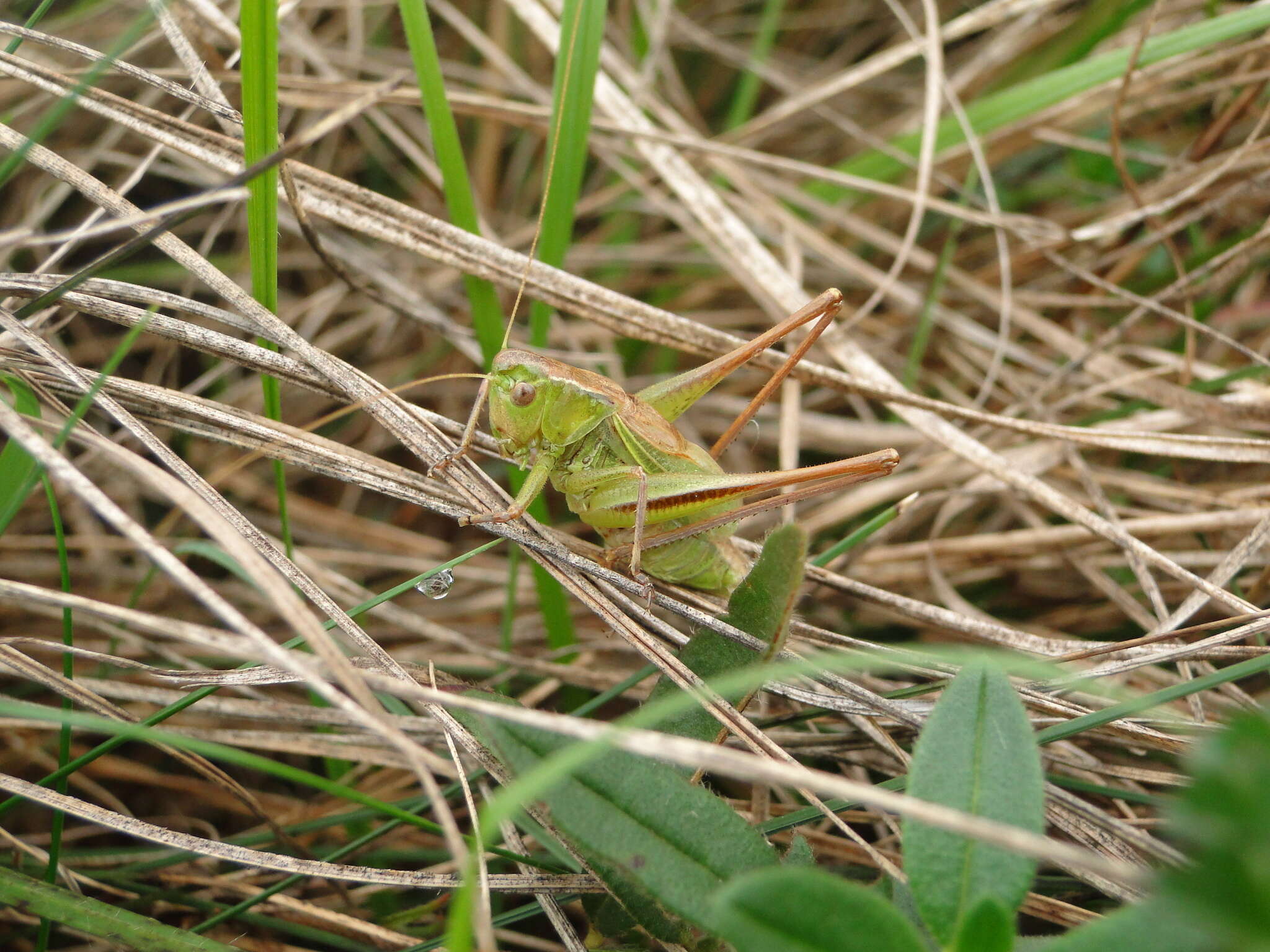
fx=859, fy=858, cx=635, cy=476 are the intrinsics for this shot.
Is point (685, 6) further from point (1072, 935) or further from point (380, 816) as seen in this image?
point (1072, 935)

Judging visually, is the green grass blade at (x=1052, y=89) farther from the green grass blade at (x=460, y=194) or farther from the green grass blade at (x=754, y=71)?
the green grass blade at (x=460, y=194)

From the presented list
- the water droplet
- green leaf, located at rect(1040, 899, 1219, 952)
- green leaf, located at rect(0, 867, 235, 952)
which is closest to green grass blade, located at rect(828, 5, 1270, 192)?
the water droplet

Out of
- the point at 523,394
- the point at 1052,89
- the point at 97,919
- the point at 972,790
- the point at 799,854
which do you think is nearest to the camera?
the point at 972,790

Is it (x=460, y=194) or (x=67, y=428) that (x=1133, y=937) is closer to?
(x=67, y=428)

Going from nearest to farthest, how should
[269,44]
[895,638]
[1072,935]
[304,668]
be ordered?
[1072,935], [304,668], [269,44], [895,638]

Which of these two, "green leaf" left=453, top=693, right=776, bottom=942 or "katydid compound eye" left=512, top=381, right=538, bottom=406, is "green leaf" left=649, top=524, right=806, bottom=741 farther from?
"katydid compound eye" left=512, top=381, right=538, bottom=406

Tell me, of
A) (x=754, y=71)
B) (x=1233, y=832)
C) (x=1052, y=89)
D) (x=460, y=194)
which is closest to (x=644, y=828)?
(x=1233, y=832)

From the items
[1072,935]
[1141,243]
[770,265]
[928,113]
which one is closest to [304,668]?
[1072,935]
